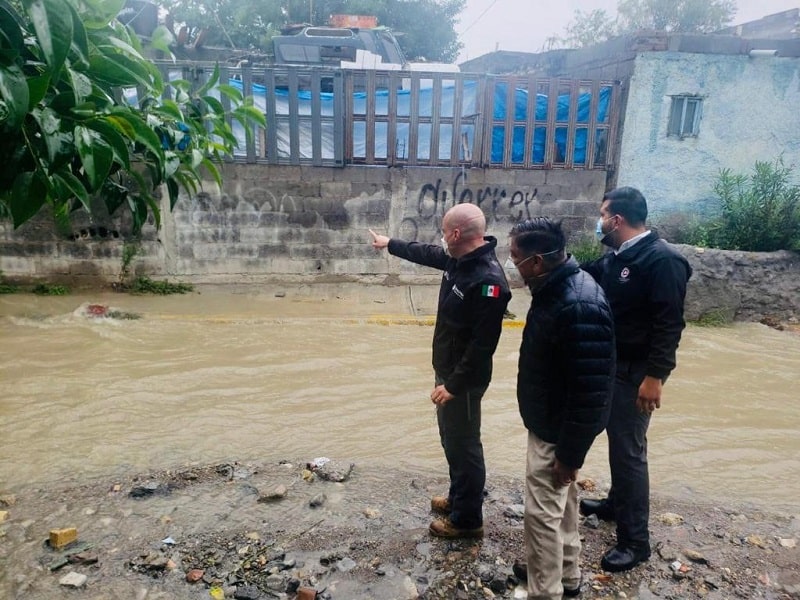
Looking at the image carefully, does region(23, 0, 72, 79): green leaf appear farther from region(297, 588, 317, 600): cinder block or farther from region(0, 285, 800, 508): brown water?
region(0, 285, 800, 508): brown water

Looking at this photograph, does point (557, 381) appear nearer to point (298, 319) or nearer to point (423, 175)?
point (298, 319)

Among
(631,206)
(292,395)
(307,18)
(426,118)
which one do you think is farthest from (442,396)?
(307,18)

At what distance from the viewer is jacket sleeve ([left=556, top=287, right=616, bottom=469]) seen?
6.82ft

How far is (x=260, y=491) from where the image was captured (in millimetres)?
3215

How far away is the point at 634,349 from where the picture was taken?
2615 millimetres

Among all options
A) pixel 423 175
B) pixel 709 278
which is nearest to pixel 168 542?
pixel 423 175

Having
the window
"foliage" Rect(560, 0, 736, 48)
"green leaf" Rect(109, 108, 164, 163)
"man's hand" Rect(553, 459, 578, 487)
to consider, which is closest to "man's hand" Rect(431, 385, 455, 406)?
"man's hand" Rect(553, 459, 578, 487)

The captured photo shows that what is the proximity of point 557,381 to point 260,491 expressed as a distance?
190 cm

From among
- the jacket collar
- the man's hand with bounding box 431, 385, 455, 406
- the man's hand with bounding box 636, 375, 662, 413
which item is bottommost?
the man's hand with bounding box 431, 385, 455, 406

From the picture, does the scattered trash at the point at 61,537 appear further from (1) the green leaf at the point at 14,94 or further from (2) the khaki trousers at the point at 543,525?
(1) the green leaf at the point at 14,94

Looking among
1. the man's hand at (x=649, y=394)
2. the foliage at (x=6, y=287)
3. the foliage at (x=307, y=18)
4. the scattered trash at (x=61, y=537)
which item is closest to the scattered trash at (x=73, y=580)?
the scattered trash at (x=61, y=537)

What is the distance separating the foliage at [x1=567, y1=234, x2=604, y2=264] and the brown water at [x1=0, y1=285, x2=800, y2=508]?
1.28 meters

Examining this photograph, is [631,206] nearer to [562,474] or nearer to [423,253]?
[423,253]

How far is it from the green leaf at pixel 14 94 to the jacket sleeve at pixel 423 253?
2298mm
